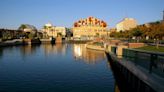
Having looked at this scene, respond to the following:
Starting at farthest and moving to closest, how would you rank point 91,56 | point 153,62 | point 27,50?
point 27,50
point 91,56
point 153,62

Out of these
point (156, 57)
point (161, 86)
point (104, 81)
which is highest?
point (156, 57)

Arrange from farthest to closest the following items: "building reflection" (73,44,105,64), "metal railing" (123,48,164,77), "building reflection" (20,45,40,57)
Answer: "building reflection" (20,45,40,57) → "building reflection" (73,44,105,64) → "metal railing" (123,48,164,77)

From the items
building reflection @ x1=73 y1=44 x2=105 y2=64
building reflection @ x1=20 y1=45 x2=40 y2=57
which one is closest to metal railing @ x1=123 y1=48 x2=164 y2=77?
building reflection @ x1=73 y1=44 x2=105 y2=64

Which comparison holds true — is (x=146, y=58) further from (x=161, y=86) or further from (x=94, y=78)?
(x=94, y=78)

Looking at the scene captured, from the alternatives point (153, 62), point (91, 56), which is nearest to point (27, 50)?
point (91, 56)

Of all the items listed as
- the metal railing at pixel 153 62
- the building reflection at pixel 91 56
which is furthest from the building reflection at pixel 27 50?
the metal railing at pixel 153 62

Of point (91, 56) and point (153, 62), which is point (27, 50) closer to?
point (91, 56)

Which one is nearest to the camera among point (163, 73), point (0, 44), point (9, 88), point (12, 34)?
point (163, 73)

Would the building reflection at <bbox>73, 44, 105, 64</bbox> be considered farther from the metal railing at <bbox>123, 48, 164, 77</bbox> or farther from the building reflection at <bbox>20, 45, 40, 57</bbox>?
the metal railing at <bbox>123, 48, 164, 77</bbox>

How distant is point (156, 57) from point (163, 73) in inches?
67.4

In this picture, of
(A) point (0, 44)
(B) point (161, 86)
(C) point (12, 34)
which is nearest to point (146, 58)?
(B) point (161, 86)

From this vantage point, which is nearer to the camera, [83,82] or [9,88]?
[9,88]

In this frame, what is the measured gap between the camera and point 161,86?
48.4 ft

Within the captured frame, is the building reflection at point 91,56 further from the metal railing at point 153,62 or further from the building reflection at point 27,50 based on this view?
the metal railing at point 153,62
